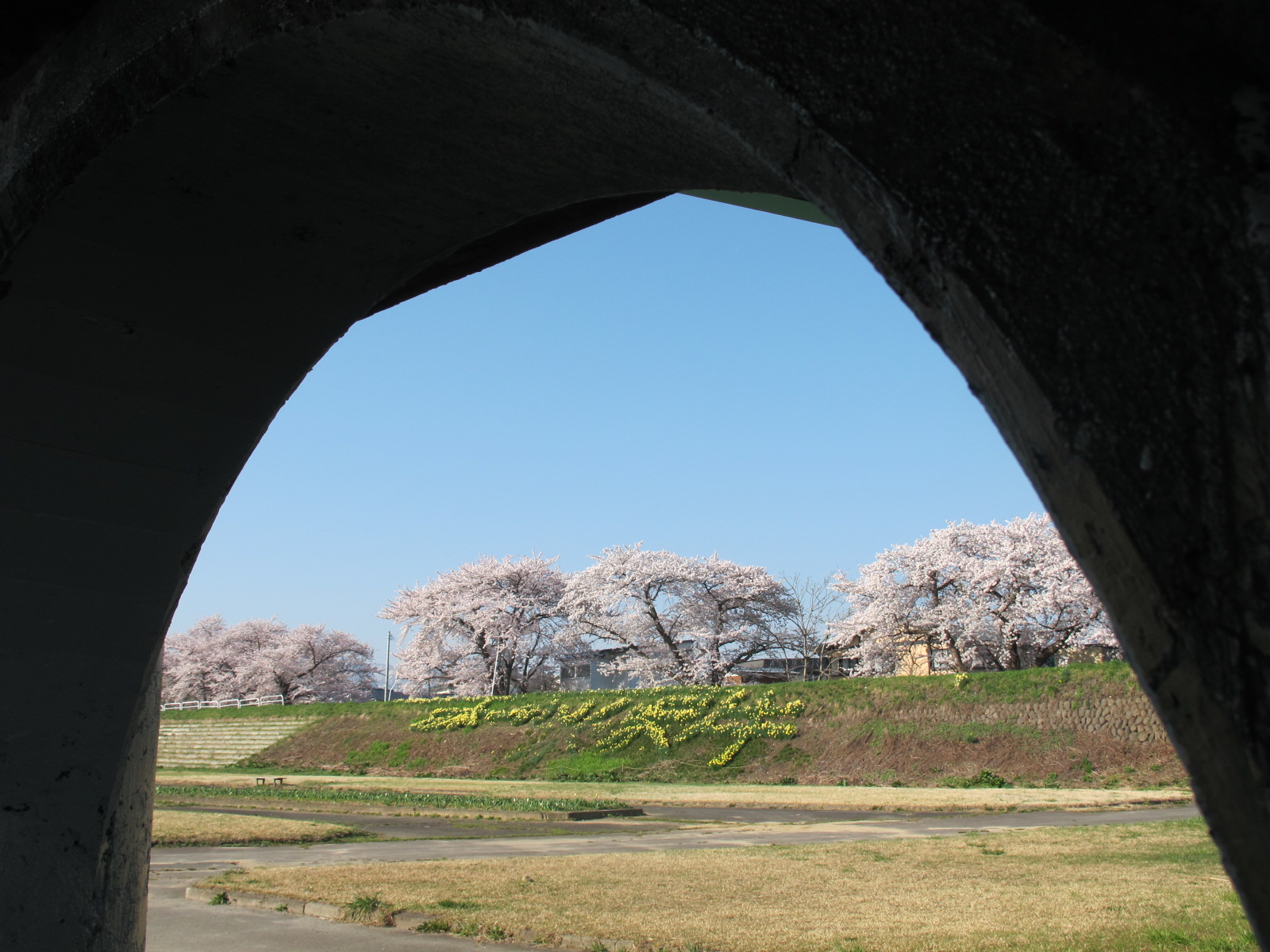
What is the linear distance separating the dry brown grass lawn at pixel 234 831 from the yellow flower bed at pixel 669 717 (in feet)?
44.9

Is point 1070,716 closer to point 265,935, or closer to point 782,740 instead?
point 782,740

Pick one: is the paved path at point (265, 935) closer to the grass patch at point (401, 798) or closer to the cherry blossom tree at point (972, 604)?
the grass patch at point (401, 798)

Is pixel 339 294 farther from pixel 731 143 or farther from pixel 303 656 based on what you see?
pixel 303 656

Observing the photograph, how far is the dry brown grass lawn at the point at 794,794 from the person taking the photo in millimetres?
15633

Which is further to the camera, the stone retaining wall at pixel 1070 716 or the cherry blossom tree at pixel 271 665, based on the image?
the cherry blossom tree at pixel 271 665

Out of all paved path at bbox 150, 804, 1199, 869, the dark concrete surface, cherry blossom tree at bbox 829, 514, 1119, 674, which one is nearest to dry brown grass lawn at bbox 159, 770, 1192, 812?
paved path at bbox 150, 804, 1199, 869

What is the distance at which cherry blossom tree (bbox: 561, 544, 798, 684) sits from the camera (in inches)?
1452

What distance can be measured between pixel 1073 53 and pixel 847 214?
23cm

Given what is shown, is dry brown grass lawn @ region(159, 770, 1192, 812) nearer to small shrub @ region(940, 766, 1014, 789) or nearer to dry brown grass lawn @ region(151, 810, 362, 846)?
small shrub @ region(940, 766, 1014, 789)

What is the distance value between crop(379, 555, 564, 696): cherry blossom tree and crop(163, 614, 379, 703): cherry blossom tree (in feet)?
23.8

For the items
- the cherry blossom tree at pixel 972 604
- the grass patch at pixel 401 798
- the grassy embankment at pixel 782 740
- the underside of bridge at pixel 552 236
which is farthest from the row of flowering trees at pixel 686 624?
the underside of bridge at pixel 552 236

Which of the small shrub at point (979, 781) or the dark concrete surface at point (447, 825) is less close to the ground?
the dark concrete surface at point (447, 825)

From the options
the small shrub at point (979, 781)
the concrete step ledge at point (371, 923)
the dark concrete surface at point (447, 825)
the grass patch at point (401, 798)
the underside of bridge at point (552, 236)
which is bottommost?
the small shrub at point (979, 781)

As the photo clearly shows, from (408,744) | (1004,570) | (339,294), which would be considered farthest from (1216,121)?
(1004,570)
